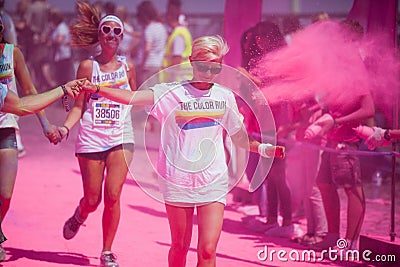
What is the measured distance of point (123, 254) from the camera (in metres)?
7.79

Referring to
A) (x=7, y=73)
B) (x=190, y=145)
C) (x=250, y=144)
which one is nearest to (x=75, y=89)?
(x=190, y=145)

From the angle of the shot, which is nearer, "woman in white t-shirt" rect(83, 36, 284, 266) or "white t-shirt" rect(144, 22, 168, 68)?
"woman in white t-shirt" rect(83, 36, 284, 266)

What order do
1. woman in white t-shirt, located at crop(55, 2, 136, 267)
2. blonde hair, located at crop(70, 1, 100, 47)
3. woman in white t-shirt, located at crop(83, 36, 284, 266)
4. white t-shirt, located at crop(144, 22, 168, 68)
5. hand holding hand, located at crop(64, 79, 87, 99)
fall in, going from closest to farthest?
1. woman in white t-shirt, located at crop(83, 36, 284, 266)
2. hand holding hand, located at crop(64, 79, 87, 99)
3. woman in white t-shirt, located at crop(55, 2, 136, 267)
4. blonde hair, located at crop(70, 1, 100, 47)
5. white t-shirt, located at crop(144, 22, 168, 68)

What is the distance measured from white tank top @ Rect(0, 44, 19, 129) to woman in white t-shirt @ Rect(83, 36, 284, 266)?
1635 mm

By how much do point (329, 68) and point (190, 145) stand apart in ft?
9.52

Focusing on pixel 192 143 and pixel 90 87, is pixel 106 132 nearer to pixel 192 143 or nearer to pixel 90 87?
pixel 90 87

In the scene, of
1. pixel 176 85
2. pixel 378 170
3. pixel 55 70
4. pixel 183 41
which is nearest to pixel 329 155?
pixel 176 85

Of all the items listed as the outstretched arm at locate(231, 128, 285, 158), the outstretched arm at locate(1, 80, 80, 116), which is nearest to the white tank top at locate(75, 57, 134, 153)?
the outstretched arm at locate(1, 80, 80, 116)

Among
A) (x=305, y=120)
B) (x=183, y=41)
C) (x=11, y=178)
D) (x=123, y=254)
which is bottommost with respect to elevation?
(x=123, y=254)

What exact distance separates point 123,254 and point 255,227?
1883mm

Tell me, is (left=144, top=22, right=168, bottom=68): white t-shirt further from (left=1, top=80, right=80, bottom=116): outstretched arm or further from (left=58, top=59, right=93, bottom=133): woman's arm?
(left=1, top=80, right=80, bottom=116): outstretched arm

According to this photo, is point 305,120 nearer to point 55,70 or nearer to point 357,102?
point 357,102

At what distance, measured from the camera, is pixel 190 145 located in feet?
18.8

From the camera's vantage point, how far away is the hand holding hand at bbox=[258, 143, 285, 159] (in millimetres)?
5844
